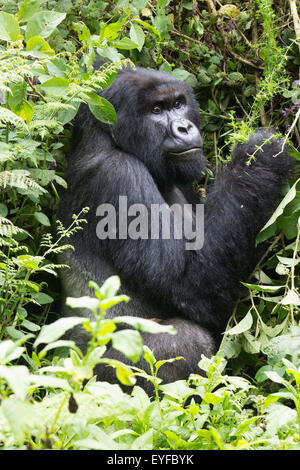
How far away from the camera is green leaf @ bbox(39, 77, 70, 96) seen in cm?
311

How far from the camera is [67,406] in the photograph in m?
1.72

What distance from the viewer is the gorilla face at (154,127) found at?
350 cm

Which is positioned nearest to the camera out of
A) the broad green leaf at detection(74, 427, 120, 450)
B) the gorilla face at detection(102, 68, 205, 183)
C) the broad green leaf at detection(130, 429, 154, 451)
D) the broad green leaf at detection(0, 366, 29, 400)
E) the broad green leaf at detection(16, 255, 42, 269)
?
the broad green leaf at detection(0, 366, 29, 400)

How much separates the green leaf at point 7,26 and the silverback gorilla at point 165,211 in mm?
615

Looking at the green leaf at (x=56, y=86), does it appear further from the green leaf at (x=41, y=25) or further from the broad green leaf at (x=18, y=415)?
the broad green leaf at (x=18, y=415)

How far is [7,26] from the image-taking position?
3.10 m

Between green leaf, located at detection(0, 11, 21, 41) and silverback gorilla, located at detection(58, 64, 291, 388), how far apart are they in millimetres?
615

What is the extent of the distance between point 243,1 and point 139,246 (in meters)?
2.13

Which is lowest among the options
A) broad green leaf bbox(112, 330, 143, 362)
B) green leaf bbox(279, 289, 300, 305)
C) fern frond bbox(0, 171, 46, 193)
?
green leaf bbox(279, 289, 300, 305)

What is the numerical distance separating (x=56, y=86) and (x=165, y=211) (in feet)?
2.72

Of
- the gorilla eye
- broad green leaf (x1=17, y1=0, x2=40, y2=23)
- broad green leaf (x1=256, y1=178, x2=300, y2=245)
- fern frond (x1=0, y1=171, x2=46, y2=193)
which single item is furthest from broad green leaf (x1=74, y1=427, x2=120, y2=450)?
broad green leaf (x1=17, y1=0, x2=40, y2=23)

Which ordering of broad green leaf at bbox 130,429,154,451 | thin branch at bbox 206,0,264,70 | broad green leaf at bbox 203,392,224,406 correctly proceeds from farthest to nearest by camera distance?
1. thin branch at bbox 206,0,264,70
2. broad green leaf at bbox 203,392,224,406
3. broad green leaf at bbox 130,429,154,451

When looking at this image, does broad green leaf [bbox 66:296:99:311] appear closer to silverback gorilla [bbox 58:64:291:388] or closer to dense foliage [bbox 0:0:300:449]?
dense foliage [bbox 0:0:300:449]
